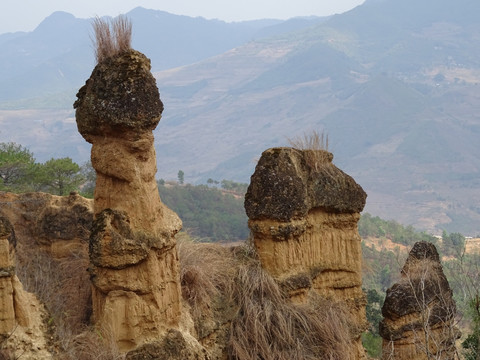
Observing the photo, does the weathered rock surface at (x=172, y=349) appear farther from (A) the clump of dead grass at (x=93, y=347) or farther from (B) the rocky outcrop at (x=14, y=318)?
(B) the rocky outcrop at (x=14, y=318)

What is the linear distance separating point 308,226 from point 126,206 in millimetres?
3878

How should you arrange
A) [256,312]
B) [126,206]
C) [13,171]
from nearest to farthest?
[126,206]
[256,312]
[13,171]

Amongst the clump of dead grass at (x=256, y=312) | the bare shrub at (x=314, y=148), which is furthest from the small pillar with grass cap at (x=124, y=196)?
the bare shrub at (x=314, y=148)

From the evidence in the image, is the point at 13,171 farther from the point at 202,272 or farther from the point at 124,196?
the point at 124,196

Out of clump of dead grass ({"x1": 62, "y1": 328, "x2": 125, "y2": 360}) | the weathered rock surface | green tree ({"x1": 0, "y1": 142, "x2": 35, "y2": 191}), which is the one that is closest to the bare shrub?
the weathered rock surface

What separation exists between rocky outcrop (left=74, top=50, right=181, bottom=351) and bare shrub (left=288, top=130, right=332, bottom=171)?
377cm

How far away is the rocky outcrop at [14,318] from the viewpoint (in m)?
8.24

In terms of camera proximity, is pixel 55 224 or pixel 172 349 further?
pixel 55 224

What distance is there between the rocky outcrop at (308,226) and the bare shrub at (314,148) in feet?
0.06

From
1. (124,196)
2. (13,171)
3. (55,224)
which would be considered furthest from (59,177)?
(124,196)

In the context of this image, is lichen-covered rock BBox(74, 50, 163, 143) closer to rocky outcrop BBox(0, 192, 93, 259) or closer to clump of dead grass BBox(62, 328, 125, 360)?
clump of dead grass BBox(62, 328, 125, 360)

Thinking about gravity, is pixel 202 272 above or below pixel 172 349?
above

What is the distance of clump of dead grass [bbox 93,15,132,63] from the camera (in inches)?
354

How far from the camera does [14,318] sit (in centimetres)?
841
